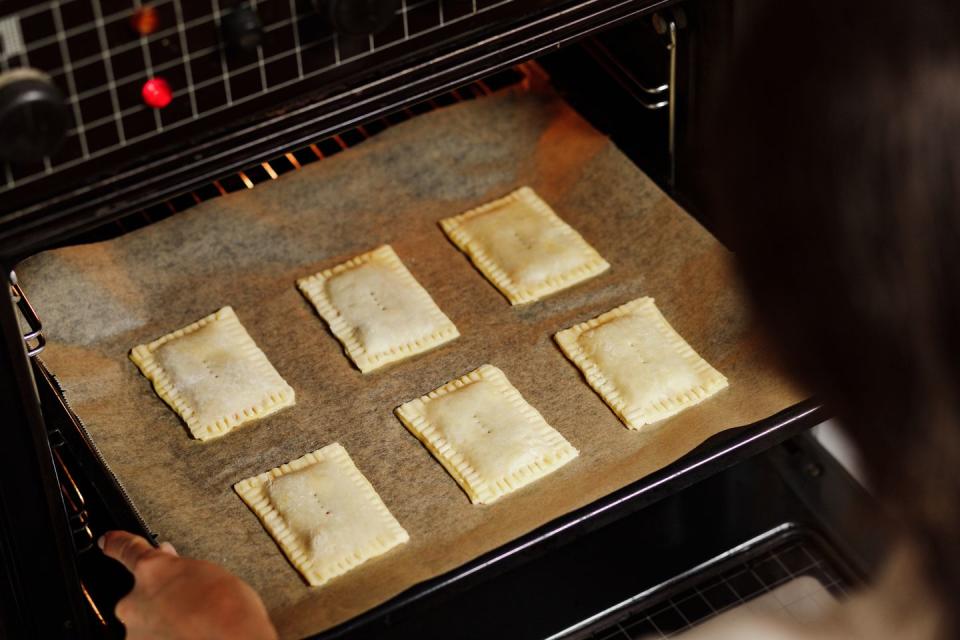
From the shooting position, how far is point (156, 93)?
1.83 m

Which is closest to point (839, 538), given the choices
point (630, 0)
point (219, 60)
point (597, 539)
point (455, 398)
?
point (597, 539)

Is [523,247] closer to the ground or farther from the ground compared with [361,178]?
closer to the ground

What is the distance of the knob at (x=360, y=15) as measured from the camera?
185cm

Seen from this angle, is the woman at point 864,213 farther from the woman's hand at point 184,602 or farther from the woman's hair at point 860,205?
the woman's hand at point 184,602

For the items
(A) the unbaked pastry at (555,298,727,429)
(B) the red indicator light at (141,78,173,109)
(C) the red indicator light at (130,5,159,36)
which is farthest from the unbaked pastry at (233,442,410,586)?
(C) the red indicator light at (130,5,159,36)

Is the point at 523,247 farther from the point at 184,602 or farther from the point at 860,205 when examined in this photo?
the point at 860,205

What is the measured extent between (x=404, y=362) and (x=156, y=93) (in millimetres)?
1097

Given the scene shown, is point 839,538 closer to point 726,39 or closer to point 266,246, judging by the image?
point 726,39

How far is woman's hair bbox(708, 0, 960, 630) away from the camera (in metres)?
0.62

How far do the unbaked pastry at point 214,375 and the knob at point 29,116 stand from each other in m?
1.02

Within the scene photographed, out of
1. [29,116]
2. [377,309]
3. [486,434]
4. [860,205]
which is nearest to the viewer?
[860,205]

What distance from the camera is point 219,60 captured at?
186 cm

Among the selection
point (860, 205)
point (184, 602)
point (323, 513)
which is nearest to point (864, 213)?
point (860, 205)

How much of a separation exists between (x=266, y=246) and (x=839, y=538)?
1436 millimetres
